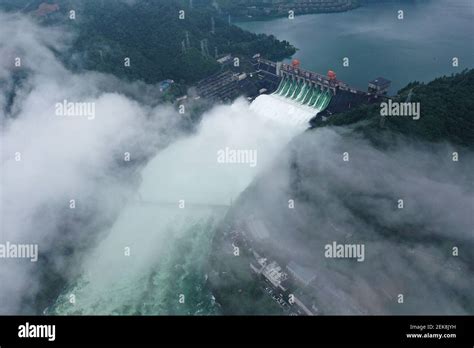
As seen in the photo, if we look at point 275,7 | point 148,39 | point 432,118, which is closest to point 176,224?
point 432,118

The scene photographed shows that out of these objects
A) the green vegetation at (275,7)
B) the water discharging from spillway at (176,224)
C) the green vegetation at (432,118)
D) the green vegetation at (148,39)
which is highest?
the green vegetation at (275,7)

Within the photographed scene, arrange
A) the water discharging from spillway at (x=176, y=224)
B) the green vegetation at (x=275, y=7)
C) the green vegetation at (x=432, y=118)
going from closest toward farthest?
1. the water discharging from spillway at (x=176, y=224)
2. the green vegetation at (x=432, y=118)
3. the green vegetation at (x=275, y=7)

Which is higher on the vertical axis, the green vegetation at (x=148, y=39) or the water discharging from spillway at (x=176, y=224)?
the green vegetation at (x=148, y=39)

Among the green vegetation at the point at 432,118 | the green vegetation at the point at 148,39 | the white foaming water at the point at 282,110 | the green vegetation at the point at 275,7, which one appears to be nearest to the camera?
the green vegetation at the point at 432,118

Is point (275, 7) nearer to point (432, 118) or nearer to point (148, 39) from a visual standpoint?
point (148, 39)

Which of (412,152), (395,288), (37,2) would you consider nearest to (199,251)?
(395,288)

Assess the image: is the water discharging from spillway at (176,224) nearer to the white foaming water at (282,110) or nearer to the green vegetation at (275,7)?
the white foaming water at (282,110)

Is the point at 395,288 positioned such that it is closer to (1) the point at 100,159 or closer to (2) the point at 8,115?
(1) the point at 100,159

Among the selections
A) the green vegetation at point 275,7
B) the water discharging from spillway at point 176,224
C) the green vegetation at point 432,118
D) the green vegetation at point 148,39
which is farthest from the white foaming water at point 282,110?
the green vegetation at point 275,7
